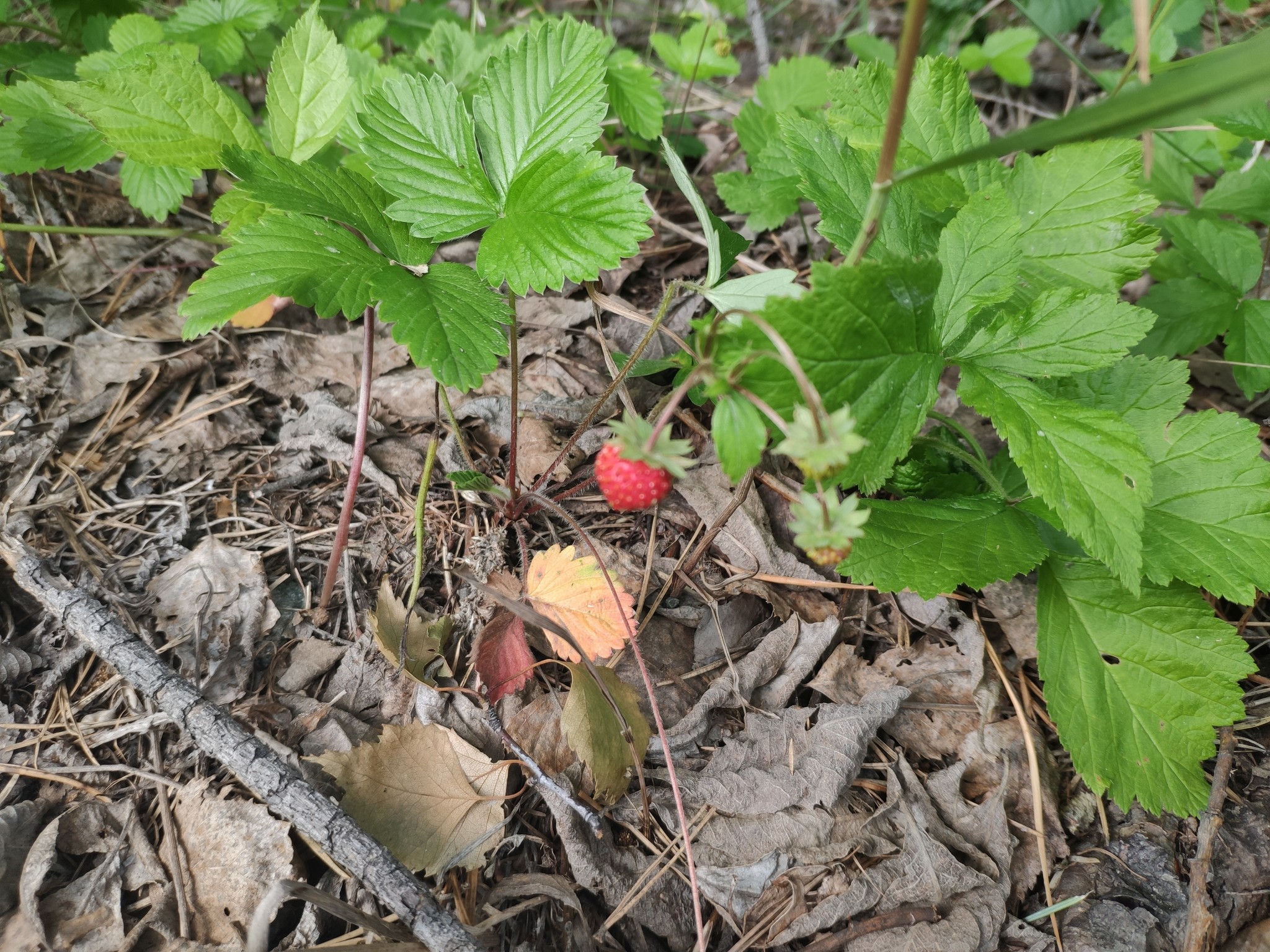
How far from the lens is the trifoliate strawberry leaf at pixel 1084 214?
5.42 ft

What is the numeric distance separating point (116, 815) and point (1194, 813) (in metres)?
2.26

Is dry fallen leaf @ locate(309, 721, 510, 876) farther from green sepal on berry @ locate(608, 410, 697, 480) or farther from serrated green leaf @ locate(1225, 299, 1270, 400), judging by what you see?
serrated green leaf @ locate(1225, 299, 1270, 400)

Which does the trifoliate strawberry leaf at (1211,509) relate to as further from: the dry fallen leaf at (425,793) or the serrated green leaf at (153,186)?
the serrated green leaf at (153,186)

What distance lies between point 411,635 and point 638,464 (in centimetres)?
92

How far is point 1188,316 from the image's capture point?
219 cm

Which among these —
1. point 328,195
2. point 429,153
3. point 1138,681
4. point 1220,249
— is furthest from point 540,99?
point 1220,249

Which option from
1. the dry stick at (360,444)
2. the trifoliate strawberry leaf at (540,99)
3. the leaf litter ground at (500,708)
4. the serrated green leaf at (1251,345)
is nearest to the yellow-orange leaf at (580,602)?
the leaf litter ground at (500,708)

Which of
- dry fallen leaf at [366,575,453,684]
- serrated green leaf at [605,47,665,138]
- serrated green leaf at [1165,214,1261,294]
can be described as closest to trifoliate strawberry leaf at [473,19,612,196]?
serrated green leaf at [605,47,665,138]

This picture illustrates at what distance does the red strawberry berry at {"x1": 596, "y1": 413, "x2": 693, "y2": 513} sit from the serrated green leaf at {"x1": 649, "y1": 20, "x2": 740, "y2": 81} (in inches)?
82.0

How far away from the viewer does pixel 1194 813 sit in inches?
60.4

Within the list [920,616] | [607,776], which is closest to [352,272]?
[607,776]

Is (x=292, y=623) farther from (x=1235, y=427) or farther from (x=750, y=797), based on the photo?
(x=1235, y=427)

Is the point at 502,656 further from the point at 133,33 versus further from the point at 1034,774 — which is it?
the point at 133,33

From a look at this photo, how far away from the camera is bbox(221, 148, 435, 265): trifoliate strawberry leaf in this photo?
1.55 metres
